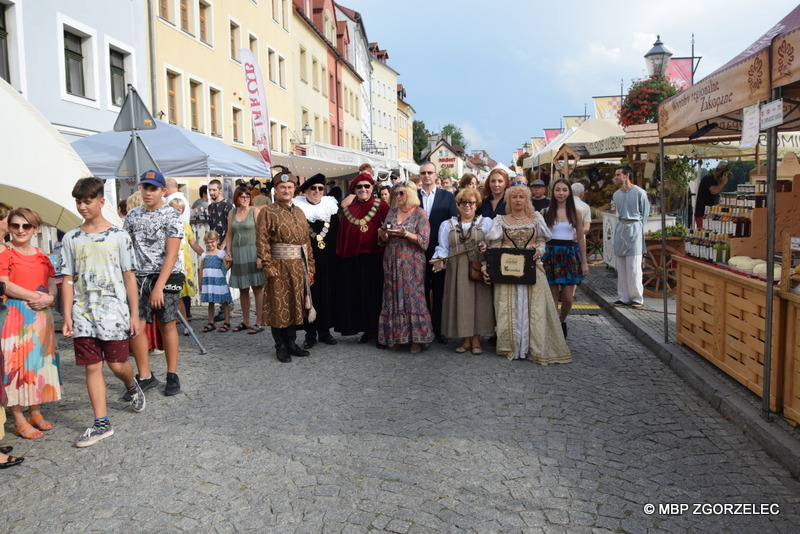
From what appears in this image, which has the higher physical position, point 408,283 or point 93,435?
point 408,283

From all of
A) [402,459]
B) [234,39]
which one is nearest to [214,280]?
[402,459]

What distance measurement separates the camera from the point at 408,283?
735cm

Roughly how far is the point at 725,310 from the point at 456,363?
2510 millimetres

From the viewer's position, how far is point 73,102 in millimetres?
15562

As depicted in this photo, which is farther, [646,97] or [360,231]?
[646,97]

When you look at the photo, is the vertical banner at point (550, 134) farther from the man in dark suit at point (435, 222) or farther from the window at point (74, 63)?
the man in dark suit at point (435, 222)

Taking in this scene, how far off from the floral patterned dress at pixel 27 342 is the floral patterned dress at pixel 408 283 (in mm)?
3415

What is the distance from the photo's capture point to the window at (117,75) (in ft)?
58.7

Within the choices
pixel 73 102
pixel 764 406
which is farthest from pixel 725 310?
pixel 73 102

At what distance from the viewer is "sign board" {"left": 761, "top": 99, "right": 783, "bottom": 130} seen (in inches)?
172

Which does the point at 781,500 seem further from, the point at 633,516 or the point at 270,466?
the point at 270,466

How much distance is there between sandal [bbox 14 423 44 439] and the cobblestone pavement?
0.08 m

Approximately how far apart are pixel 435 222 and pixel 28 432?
4.73m

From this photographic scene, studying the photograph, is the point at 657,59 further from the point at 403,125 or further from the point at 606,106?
the point at 403,125
